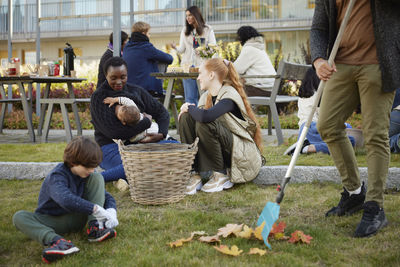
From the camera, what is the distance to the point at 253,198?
3.69m

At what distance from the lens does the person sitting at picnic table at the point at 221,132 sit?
153 inches

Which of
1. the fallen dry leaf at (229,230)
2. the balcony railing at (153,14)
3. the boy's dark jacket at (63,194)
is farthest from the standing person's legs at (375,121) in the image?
the balcony railing at (153,14)

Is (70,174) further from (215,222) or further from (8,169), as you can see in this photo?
(8,169)

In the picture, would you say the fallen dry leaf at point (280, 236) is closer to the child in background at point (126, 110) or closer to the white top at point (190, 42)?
the child in background at point (126, 110)

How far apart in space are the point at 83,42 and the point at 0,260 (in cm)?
2569

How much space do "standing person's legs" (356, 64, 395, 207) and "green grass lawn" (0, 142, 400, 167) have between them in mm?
1669

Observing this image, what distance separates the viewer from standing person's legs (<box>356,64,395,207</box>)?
8.91ft

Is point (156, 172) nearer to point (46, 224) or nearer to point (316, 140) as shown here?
point (46, 224)

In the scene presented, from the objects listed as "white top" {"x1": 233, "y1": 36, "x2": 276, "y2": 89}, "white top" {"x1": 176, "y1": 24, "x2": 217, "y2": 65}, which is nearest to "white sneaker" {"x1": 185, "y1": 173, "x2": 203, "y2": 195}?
"white top" {"x1": 233, "y1": 36, "x2": 276, "y2": 89}

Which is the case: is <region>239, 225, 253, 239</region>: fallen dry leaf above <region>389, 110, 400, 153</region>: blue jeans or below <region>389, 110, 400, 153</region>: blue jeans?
below

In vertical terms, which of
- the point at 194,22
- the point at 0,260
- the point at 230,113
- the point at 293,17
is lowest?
the point at 0,260

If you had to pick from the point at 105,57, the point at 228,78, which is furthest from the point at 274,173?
the point at 105,57

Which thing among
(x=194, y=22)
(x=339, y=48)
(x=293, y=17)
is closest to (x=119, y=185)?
(x=339, y=48)

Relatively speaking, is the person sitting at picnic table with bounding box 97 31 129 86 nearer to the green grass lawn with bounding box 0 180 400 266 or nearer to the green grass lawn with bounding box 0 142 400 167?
the green grass lawn with bounding box 0 142 400 167
